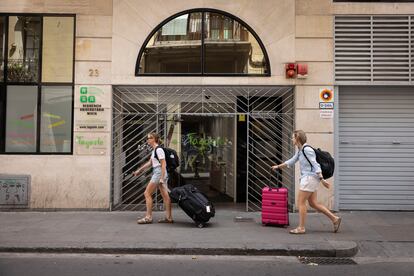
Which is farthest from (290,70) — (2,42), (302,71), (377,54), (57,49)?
(2,42)

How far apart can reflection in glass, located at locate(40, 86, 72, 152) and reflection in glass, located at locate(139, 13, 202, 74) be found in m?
1.90

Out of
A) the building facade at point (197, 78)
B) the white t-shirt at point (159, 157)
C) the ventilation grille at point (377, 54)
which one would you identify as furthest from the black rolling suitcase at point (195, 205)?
the ventilation grille at point (377, 54)

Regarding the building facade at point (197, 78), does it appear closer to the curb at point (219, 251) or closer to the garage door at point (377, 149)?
the garage door at point (377, 149)

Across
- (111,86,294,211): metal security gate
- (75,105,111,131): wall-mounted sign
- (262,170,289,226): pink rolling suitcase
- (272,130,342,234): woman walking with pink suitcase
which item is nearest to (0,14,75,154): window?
(75,105,111,131): wall-mounted sign

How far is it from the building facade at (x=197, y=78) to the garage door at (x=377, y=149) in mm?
24

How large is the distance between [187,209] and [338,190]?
3900mm

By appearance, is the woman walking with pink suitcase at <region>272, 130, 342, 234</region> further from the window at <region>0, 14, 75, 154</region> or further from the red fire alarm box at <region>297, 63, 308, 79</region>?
the window at <region>0, 14, 75, 154</region>

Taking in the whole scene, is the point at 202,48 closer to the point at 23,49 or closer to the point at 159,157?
the point at 159,157

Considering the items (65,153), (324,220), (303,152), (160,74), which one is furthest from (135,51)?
(324,220)

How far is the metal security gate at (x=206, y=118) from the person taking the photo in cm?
1085

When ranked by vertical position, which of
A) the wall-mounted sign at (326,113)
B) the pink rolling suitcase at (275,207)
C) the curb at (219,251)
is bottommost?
the curb at (219,251)

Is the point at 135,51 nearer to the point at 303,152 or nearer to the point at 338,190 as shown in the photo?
the point at 303,152

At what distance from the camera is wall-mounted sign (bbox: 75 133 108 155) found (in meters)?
10.5

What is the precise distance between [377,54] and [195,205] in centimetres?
558
